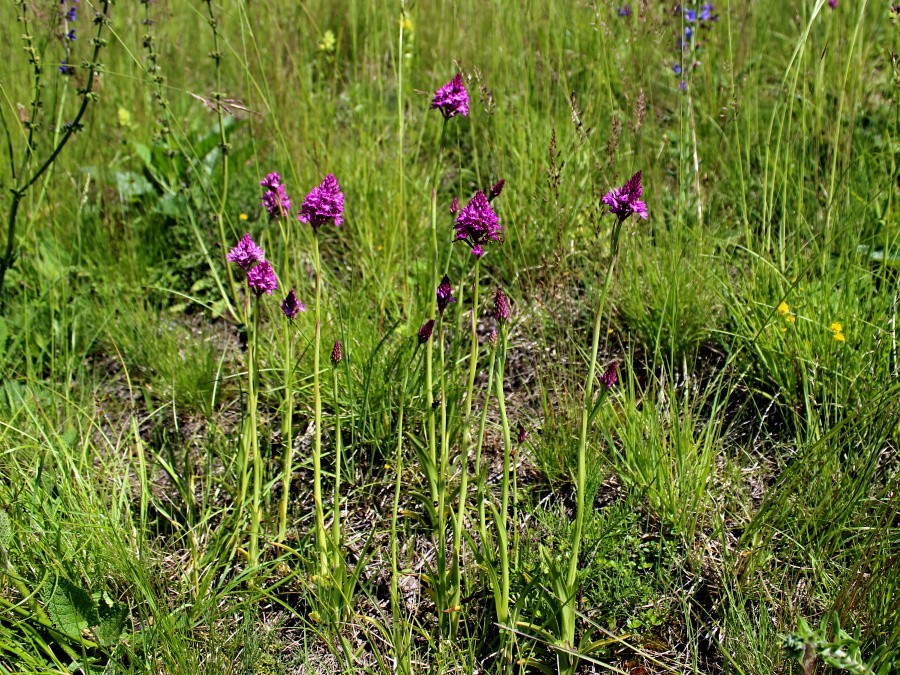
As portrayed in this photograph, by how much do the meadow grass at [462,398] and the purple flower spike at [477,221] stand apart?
0.25ft

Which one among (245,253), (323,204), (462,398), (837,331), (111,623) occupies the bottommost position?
(111,623)

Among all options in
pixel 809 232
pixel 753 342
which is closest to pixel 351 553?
pixel 753 342

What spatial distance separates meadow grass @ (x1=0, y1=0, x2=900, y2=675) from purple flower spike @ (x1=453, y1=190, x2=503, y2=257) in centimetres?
8

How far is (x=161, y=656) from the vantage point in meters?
1.69

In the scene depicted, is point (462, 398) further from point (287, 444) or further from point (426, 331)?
point (426, 331)

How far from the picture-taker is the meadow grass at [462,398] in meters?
1.72

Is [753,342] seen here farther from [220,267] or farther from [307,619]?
[220,267]

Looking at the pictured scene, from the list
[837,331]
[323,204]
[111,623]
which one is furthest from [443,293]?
[837,331]

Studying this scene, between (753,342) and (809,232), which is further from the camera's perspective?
(809,232)

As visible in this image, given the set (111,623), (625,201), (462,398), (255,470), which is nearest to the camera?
(625,201)

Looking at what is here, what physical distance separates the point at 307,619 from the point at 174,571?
0.39m

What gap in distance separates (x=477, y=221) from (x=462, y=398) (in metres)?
0.90

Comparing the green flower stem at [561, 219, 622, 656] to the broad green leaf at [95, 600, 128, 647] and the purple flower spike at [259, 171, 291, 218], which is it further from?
the broad green leaf at [95, 600, 128, 647]

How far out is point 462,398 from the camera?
231 cm
